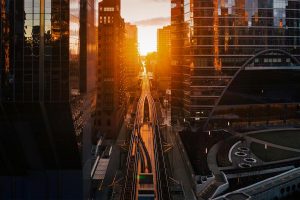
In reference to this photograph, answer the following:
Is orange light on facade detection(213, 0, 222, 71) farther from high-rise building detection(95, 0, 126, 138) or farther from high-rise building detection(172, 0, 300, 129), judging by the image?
high-rise building detection(95, 0, 126, 138)

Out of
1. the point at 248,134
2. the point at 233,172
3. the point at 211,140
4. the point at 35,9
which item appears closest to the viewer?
the point at 35,9

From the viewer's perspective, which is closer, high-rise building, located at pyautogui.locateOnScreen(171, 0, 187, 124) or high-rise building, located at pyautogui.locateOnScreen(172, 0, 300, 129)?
high-rise building, located at pyautogui.locateOnScreen(172, 0, 300, 129)

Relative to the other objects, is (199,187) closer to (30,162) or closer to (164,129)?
(30,162)

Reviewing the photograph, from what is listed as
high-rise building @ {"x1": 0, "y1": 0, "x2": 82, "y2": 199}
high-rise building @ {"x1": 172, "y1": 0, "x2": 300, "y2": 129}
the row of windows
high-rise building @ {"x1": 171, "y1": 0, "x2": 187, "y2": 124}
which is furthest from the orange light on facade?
high-rise building @ {"x1": 0, "y1": 0, "x2": 82, "y2": 199}

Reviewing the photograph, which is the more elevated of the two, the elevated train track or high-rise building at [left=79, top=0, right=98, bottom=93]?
high-rise building at [left=79, top=0, right=98, bottom=93]

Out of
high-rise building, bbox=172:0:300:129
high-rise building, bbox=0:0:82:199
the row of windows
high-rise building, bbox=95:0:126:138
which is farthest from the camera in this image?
the row of windows

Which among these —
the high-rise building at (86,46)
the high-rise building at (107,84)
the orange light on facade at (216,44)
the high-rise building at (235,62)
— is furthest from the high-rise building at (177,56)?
the high-rise building at (86,46)

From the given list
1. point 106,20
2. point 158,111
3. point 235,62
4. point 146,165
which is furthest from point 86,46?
point 158,111

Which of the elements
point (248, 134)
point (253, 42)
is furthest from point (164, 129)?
point (253, 42)
